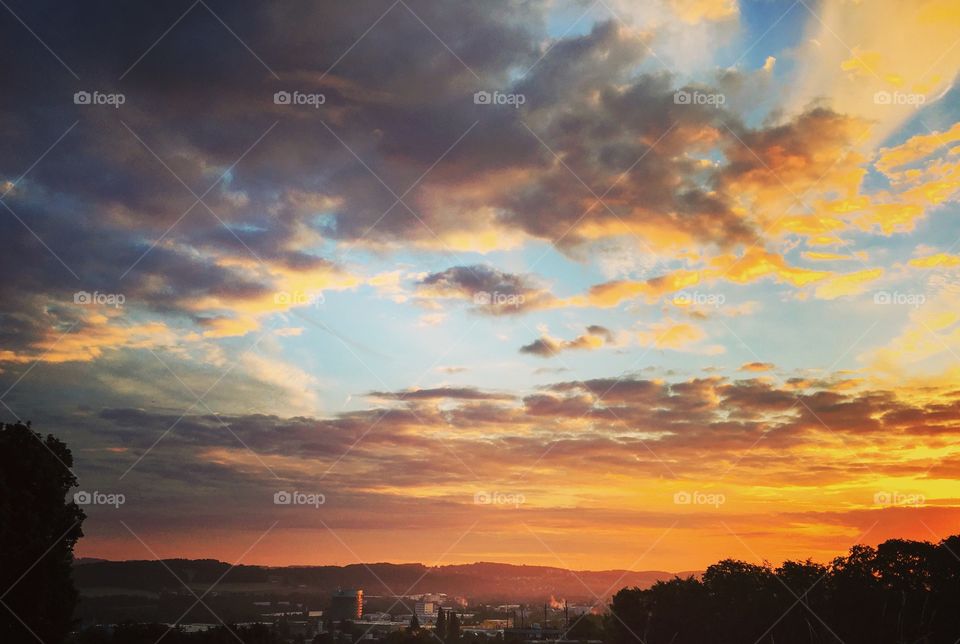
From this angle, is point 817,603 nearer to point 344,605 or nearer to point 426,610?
point 344,605

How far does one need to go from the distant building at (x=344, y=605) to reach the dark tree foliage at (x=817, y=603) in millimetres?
47957

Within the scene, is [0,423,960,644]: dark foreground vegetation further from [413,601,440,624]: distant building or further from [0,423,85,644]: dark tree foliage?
[413,601,440,624]: distant building

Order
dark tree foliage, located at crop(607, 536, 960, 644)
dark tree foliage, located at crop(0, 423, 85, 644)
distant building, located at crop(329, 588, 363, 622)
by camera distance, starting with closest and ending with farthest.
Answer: dark tree foliage, located at crop(0, 423, 85, 644), dark tree foliage, located at crop(607, 536, 960, 644), distant building, located at crop(329, 588, 363, 622)

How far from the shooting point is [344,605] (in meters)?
120

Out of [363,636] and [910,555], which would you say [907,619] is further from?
Result: [363,636]

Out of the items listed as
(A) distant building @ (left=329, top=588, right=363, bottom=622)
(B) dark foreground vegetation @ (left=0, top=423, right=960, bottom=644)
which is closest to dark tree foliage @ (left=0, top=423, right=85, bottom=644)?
(B) dark foreground vegetation @ (left=0, top=423, right=960, bottom=644)

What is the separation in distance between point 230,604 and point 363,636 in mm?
27528

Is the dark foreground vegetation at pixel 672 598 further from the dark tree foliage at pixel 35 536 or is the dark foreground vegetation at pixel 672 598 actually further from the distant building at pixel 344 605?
the distant building at pixel 344 605

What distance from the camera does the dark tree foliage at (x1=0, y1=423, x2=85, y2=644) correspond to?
118 feet

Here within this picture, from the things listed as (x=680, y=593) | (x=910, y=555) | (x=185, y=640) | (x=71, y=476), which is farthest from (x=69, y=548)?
(x=910, y=555)

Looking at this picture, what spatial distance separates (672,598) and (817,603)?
13082mm

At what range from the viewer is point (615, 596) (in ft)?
287

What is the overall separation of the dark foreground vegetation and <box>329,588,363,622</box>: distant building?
14.3 meters

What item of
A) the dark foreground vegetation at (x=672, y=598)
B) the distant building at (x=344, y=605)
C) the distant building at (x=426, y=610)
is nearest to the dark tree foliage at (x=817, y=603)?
Result: the dark foreground vegetation at (x=672, y=598)
